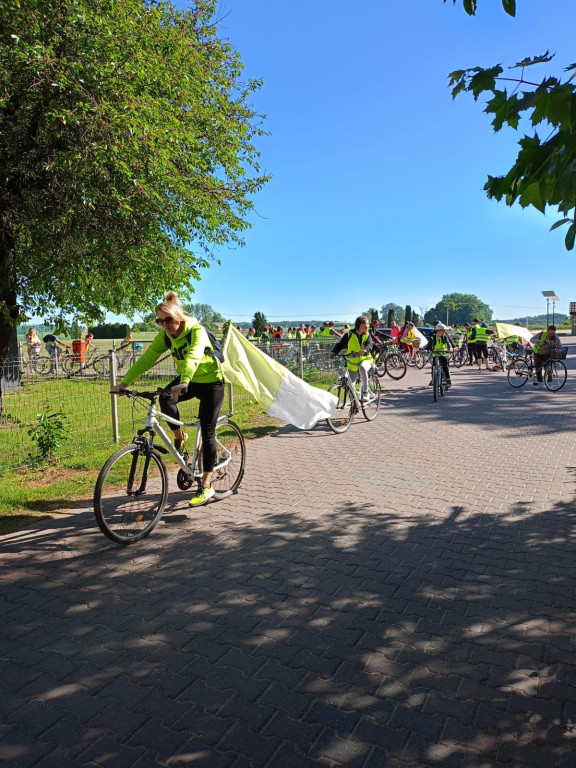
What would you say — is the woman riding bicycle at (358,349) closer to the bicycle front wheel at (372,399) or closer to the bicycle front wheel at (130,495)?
the bicycle front wheel at (372,399)

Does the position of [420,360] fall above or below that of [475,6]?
below

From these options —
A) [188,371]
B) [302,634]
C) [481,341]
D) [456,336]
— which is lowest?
[302,634]

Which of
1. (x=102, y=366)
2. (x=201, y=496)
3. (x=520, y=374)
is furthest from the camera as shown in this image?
(x=520, y=374)

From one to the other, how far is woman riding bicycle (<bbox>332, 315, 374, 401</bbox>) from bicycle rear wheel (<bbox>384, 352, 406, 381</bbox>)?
1020cm

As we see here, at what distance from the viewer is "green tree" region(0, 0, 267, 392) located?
21.7ft

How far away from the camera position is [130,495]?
15.7 ft

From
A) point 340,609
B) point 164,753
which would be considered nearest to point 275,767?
point 164,753

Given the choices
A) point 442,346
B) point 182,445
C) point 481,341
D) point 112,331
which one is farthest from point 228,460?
point 112,331

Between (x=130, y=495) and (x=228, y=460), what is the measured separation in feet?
4.22

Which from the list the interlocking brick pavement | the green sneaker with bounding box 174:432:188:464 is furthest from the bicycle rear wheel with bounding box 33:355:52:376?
the green sneaker with bounding box 174:432:188:464

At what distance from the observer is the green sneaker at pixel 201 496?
516cm

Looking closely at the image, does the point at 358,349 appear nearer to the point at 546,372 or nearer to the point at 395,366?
the point at 546,372

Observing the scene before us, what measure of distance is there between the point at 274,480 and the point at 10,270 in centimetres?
516

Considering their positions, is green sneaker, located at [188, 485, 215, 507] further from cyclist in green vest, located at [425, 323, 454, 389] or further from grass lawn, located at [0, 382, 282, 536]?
cyclist in green vest, located at [425, 323, 454, 389]
